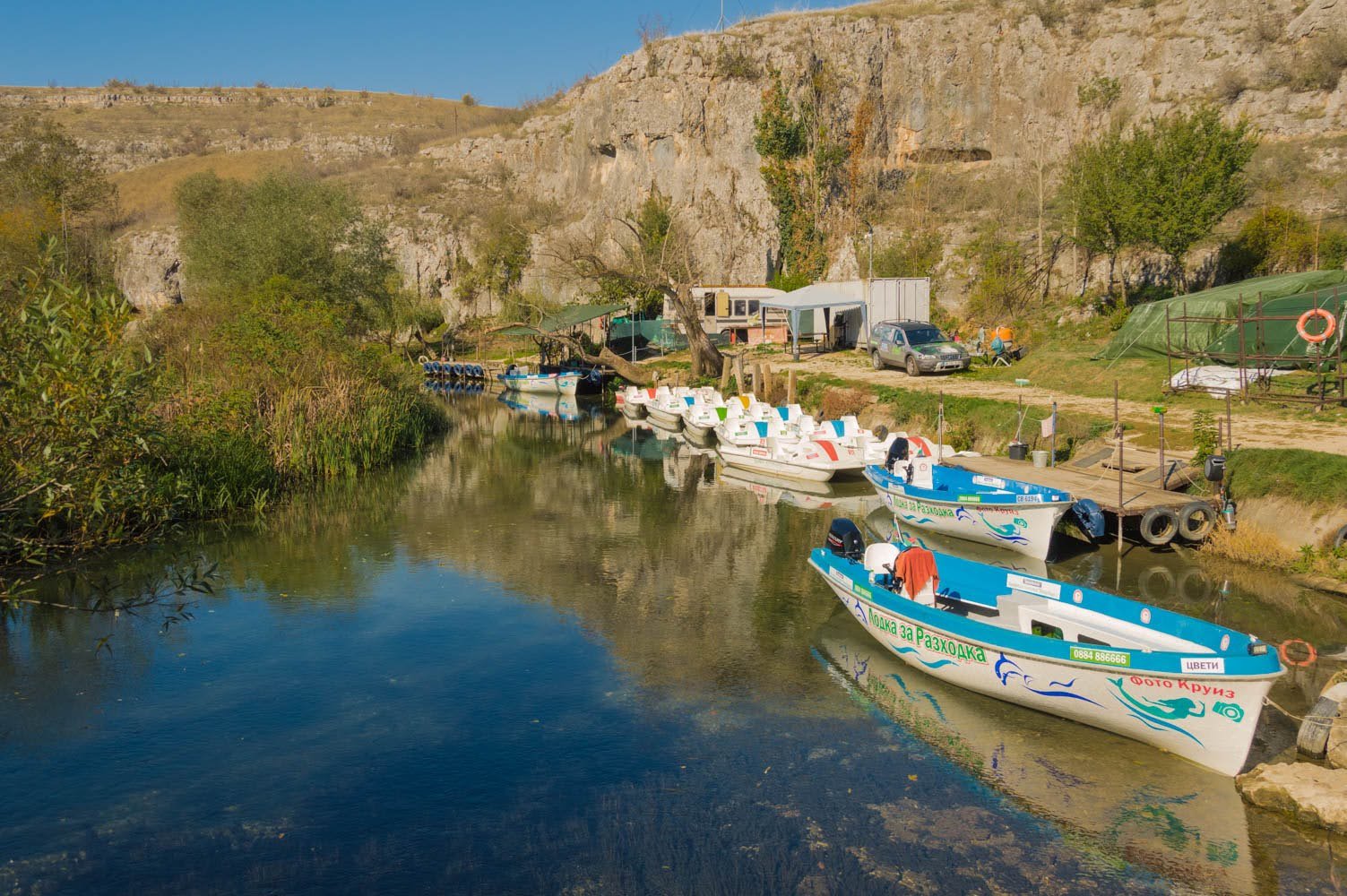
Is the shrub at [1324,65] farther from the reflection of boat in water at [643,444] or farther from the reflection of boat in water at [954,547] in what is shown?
the reflection of boat in water at [954,547]

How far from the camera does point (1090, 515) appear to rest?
16.6m

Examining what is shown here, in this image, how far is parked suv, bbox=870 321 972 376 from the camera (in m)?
31.2

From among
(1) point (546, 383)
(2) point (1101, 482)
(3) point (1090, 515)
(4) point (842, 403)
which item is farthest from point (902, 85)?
(3) point (1090, 515)

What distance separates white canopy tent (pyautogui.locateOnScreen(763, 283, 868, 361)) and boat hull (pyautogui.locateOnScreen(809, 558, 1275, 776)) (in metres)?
27.5

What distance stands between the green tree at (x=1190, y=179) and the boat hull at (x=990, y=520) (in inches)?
772

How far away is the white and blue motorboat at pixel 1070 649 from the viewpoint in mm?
9078

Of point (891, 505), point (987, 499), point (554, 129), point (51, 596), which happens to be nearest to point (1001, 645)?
point (987, 499)

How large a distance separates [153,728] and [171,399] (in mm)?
11835

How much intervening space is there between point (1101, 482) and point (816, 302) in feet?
73.2

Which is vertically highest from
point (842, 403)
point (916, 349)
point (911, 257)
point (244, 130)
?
point (244, 130)

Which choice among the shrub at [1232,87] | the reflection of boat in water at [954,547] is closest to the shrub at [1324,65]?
the shrub at [1232,87]

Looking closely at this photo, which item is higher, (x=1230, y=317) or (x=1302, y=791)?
(x=1230, y=317)

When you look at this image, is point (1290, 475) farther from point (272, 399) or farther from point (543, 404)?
point (543, 404)

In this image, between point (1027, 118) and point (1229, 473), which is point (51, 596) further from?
point (1027, 118)
